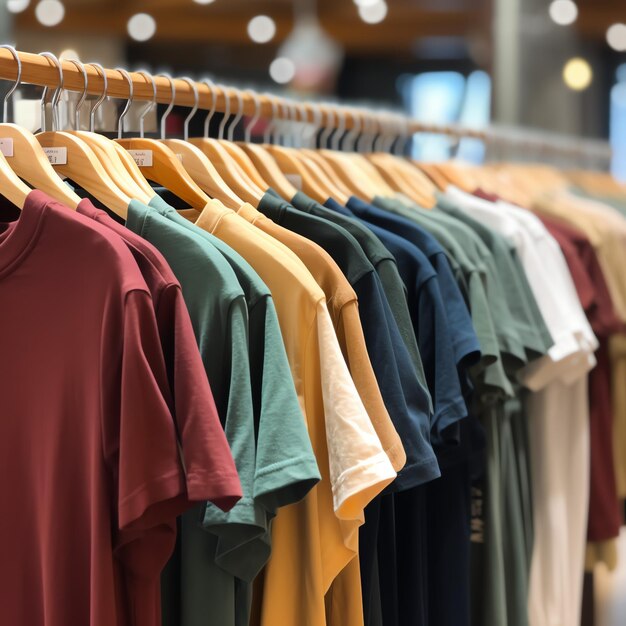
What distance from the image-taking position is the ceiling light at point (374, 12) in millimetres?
7113

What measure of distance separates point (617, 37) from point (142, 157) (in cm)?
586

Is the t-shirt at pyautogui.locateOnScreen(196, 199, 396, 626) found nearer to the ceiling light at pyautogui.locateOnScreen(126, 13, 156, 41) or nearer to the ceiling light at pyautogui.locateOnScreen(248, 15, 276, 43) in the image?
the ceiling light at pyautogui.locateOnScreen(126, 13, 156, 41)

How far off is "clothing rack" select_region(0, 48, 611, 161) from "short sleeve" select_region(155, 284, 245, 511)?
0.43 meters

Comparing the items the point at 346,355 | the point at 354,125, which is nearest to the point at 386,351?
the point at 346,355

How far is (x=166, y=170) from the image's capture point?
1326mm

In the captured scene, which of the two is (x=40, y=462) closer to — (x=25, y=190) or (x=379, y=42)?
(x=25, y=190)

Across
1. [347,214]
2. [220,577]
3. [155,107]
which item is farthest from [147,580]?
[155,107]

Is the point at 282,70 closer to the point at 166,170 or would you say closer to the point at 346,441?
the point at 166,170

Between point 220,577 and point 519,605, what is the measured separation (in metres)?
0.88

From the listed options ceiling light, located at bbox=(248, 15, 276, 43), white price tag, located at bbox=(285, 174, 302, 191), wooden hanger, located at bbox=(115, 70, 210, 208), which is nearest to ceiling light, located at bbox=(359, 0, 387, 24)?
ceiling light, located at bbox=(248, 15, 276, 43)

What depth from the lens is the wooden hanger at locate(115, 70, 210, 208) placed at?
129 cm

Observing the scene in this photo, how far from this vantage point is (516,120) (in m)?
3.95

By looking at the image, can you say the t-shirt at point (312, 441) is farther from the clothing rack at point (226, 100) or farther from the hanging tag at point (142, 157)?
the clothing rack at point (226, 100)

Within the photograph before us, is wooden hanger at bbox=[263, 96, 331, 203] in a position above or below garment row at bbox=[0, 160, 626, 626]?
above
